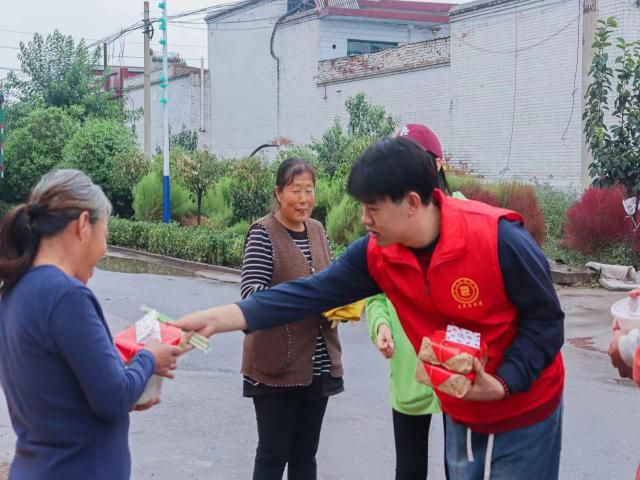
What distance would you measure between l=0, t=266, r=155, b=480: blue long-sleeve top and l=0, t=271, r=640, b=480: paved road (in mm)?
3016

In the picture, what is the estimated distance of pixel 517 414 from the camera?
9.57 ft

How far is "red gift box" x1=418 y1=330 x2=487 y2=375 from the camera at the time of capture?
8.60ft

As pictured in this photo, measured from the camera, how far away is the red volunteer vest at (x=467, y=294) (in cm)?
275

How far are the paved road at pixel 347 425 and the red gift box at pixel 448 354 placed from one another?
123 inches

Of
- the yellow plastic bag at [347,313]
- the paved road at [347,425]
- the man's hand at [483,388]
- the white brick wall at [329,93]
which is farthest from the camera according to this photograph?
the white brick wall at [329,93]

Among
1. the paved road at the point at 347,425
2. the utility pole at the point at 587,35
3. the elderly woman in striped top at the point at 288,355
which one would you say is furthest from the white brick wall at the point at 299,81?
the elderly woman in striped top at the point at 288,355

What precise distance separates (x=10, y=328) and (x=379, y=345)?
1613 millimetres

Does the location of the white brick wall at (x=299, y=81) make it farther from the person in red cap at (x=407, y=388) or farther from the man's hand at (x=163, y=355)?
the man's hand at (x=163, y=355)

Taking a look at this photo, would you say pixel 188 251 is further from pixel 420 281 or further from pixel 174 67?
pixel 174 67

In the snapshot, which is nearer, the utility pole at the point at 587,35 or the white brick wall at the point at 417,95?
the utility pole at the point at 587,35

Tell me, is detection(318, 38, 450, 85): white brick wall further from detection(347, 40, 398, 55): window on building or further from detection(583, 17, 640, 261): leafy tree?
detection(583, 17, 640, 261): leafy tree

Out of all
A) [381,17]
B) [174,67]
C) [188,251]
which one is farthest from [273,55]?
[188,251]

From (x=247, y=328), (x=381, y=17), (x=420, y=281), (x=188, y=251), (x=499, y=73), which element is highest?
(x=381, y=17)

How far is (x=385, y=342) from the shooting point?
12.3ft
